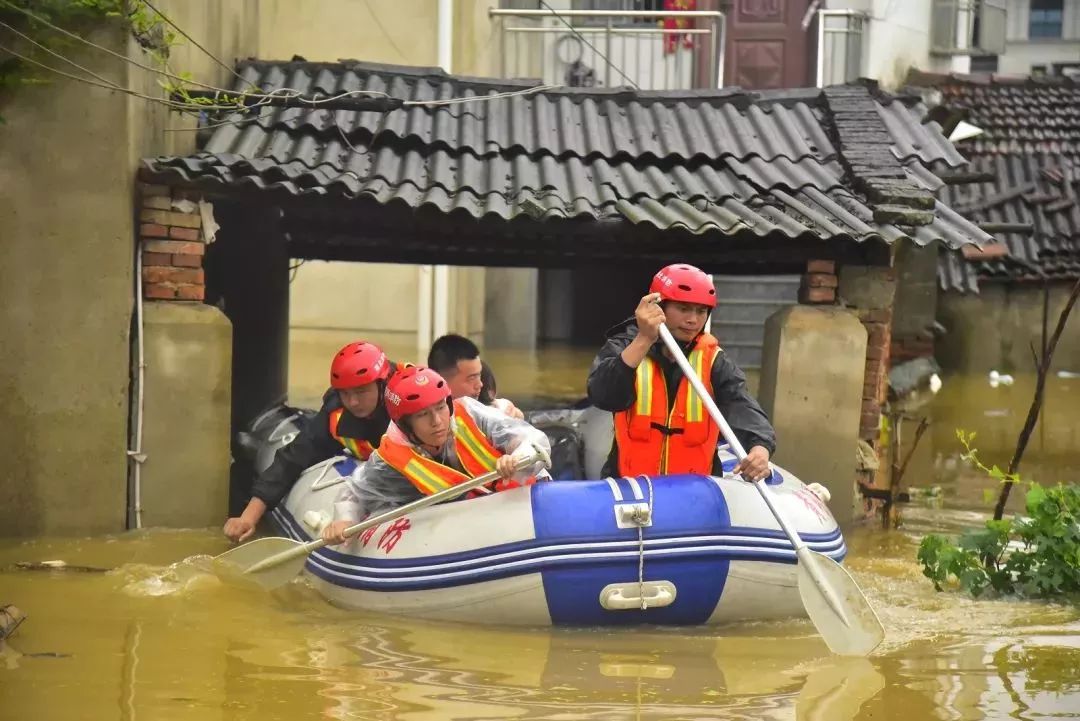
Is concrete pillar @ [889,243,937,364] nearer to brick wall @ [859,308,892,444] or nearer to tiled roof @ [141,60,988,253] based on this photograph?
tiled roof @ [141,60,988,253]

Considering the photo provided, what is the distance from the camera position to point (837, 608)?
5.93 m

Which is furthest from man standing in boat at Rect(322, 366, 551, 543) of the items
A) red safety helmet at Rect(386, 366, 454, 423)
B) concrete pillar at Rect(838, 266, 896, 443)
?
concrete pillar at Rect(838, 266, 896, 443)

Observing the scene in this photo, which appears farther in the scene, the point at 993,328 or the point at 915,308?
the point at 993,328

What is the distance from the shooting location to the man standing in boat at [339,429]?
7.27 metres

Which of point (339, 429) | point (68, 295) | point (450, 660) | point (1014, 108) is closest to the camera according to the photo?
point (450, 660)

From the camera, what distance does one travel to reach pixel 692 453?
264 inches

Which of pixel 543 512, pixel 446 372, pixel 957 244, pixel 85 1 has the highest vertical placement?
pixel 85 1

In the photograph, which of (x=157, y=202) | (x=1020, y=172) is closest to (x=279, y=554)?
(x=157, y=202)

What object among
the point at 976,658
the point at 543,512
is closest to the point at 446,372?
the point at 543,512

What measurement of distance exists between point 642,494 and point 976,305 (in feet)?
43.7

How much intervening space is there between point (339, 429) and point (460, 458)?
53.2 inches

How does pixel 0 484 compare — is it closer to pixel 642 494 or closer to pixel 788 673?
pixel 642 494

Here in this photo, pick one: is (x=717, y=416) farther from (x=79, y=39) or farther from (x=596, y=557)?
(x=79, y=39)

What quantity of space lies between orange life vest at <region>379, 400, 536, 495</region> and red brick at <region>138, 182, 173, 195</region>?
2.46 metres
